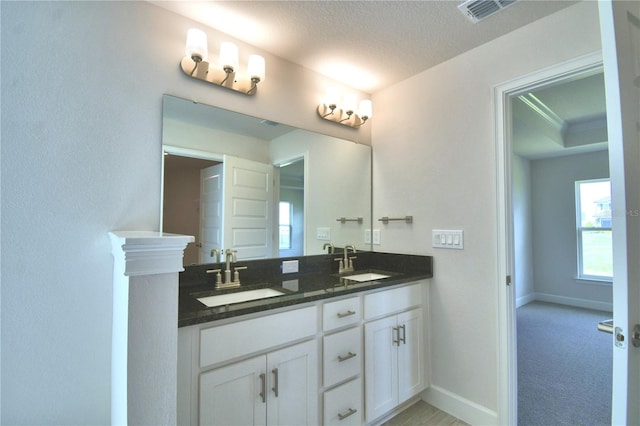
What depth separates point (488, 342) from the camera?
1.85 metres

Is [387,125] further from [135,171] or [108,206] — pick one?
[108,206]

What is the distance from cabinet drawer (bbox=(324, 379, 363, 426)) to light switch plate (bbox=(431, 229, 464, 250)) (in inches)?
41.4

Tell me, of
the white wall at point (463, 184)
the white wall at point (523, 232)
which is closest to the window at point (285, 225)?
the white wall at point (463, 184)

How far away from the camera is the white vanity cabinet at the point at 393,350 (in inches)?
69.5

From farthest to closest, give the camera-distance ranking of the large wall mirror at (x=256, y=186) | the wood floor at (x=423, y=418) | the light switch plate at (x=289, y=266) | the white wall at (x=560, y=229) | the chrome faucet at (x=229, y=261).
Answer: the white wall at (x=560, y=229) < the light switch plate at (x=289, y=266) < the wood floor at (x=423, y=418) < the chrome faucet at (x=229, y=261) < the large wall mirror at (x=256, y=186)

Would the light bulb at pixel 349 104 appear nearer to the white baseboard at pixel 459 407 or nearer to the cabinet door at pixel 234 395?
the cabinet door at pixel 234 395

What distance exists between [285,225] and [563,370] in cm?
266

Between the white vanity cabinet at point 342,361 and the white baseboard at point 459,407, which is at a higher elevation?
the white vanity cabinet at point 342,361

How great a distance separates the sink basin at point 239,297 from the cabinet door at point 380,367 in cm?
61

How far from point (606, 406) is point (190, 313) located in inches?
108

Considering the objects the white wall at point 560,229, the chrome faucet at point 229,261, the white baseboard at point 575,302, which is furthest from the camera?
the white wall at point 560,229

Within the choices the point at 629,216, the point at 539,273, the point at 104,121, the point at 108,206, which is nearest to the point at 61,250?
the point at 108,206

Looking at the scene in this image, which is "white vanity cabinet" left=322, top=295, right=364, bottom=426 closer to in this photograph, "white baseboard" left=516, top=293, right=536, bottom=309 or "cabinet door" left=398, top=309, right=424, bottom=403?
"cabinet door" left=398, top=309, right=424, bottom=403

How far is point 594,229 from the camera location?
4.31m
